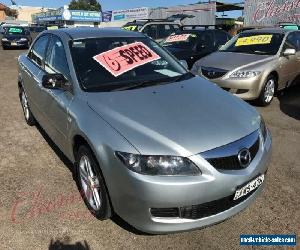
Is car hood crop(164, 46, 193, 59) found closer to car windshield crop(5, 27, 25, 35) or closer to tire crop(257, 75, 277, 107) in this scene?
tire crop(257, 75, 277, 107)

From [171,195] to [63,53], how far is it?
228cm

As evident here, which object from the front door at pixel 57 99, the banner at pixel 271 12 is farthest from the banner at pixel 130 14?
the front door at pixel 57 99

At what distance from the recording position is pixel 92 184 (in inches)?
133

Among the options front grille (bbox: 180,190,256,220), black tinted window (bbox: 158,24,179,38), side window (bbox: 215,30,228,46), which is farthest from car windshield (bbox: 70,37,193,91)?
black tinted window (bbox: 158,24,179,38)

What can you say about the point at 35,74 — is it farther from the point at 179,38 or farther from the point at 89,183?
→ the point at 179,38

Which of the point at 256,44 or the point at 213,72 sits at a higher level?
the point at 256,44

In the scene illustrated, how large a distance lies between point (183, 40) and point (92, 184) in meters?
7.86

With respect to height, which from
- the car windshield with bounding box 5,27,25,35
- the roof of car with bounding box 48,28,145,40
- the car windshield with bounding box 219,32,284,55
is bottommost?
the car windshield with bounding box 5,27,25,35

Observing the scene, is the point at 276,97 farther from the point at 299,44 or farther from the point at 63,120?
the point at 63,120

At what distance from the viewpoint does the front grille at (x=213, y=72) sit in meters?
7.24

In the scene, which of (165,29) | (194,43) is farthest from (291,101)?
(165,29)

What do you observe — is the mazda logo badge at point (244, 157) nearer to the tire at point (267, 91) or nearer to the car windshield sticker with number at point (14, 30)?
the tire at point (267, 91)

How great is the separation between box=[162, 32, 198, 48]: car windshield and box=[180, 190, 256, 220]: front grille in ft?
25.8

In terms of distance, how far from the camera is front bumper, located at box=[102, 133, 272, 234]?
275 cm
